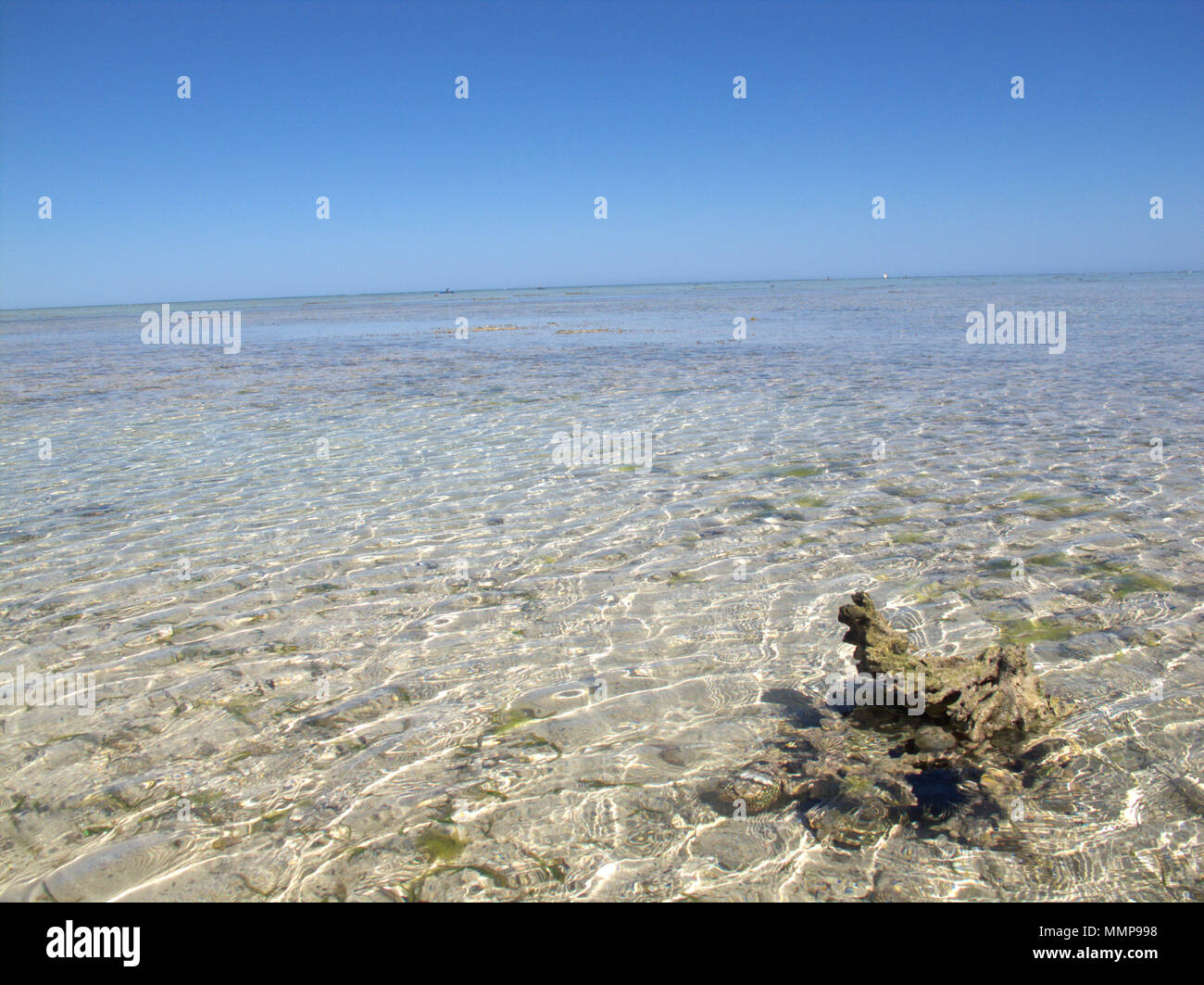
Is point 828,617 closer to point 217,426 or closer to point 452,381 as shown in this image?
point 217,426

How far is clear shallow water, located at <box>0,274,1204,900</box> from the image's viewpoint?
3734 millimetres

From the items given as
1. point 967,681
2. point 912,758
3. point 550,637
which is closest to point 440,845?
point 550,637

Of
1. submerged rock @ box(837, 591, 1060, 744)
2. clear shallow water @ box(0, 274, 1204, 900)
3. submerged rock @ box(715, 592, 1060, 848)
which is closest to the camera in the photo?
clear shallow water @ box(0, 274, 1204, 900)

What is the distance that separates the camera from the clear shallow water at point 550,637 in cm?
373

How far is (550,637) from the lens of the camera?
240 inches

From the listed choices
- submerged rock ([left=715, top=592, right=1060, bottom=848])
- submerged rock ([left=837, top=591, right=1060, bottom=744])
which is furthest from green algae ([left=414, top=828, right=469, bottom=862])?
submerged rock ([left=837, top=591, right=1060, bottom=744])

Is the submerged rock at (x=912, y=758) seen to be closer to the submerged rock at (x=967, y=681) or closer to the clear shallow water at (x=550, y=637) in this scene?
the submerged rock at (x=967, y=681)

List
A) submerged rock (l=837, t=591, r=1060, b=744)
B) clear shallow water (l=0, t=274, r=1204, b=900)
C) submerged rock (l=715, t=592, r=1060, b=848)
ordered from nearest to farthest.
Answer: clear shallow water (l=0, t=274, r=1204, b=900), submerged rock (l=715, t=592, r=1060, b=848), submerged rock (l=837, t=591, r=1060, b=744)

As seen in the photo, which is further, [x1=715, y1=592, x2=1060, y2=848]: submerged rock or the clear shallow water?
[x1=715, y1=592, x2=1060, y2=848]: submerged rock

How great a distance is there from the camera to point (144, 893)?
3.60 metres

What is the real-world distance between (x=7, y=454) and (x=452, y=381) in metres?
10.7

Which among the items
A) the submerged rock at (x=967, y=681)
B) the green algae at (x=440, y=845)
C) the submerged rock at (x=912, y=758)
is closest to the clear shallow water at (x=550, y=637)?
the green algae at (x=440, y=845)

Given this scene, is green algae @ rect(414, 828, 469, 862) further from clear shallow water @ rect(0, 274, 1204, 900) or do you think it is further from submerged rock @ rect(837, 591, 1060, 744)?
submerged rock @ rect(837, 591, 1060, 744)

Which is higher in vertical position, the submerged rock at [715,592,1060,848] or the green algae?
the submerged rock at [715,592,1060,848]
